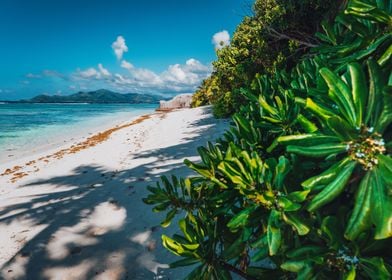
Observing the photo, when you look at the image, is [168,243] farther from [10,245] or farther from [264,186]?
[10,245]

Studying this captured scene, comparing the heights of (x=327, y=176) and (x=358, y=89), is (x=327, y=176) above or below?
below

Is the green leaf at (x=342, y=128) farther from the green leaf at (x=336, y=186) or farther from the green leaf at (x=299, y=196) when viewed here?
the green leaf at (x=299, y=196)

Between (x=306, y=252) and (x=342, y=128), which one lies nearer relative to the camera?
(x=342, y=128)

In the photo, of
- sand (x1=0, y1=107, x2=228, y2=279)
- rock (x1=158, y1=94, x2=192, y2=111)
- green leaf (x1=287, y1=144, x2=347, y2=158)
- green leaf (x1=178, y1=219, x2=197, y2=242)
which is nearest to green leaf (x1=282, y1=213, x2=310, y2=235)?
green leaf (x1=287, y1=144, x2=347, y2=158)

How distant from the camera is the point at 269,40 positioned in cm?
874

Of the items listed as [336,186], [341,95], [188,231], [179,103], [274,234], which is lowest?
[179,103]

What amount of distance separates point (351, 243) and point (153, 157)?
7.35m

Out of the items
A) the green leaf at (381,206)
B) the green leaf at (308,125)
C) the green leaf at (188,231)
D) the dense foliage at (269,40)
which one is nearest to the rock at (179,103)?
the dense foliage at (269,40)

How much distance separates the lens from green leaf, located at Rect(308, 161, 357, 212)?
789 mm

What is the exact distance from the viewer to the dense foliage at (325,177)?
2.55 ft

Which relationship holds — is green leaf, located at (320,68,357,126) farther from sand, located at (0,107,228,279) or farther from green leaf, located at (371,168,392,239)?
sand, located at (0,107,228,279)

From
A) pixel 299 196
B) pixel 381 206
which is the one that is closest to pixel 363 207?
pixel 381 206

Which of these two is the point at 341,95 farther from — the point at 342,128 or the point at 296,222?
the point at 296,222

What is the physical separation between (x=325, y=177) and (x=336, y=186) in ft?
0.13
